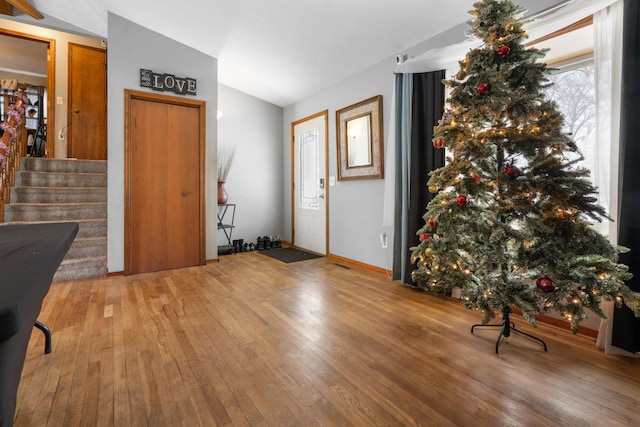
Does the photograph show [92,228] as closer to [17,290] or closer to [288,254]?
[288,254]

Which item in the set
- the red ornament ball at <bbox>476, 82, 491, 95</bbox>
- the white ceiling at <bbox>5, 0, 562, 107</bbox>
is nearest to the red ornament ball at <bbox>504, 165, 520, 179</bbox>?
the red ornament ball at <bbox>476, 82, 491, 95</bbox>

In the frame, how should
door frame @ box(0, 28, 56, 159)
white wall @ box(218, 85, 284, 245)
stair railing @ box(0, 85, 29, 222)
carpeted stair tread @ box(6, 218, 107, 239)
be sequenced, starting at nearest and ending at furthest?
1. stair railing @ box(0, 85, 29, 222)
2. carpeted stair tread @ box(6, 218, 107, 239)
3. door frame @ box(0, 28, 56, 159)
4. white wall @ box(218, 85, 284, 245)

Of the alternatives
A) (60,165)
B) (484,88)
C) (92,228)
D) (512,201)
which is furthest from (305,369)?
(60,165)

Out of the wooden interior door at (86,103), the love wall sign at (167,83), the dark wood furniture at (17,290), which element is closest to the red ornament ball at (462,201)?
the dark wood furniture at (17,290)

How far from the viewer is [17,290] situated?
0.59m

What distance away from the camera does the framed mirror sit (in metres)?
3.83

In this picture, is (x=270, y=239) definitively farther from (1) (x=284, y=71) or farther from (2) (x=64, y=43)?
→ (2) (x=64, y=43)

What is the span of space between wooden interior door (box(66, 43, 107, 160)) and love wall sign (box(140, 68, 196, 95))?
245 cm

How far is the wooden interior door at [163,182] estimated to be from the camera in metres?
3.85

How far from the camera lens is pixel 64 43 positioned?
17.4ft

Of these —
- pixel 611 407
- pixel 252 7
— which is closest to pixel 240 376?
pixel 611 407

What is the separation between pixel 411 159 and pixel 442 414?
2359mm

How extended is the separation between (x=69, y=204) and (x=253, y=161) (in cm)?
267

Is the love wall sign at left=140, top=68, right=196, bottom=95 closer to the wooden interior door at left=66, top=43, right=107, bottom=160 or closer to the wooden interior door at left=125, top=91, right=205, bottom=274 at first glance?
the wooden interior door at left=125, top=91, right=205, bottom=274
